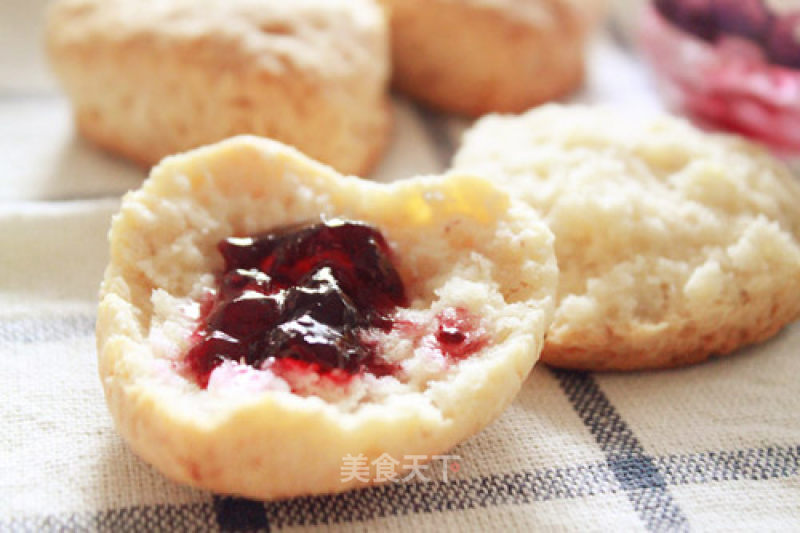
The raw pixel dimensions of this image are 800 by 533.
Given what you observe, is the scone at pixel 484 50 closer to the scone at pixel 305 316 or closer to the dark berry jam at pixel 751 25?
the dark berry jam at pixel 751 25

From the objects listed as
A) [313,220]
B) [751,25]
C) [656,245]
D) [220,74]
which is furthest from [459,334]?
[751,25]

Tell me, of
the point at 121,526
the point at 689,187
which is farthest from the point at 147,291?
the point at 689,187

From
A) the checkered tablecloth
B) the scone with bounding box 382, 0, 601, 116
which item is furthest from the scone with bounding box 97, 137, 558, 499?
the scone with bounding box 382, 0, 601, 116

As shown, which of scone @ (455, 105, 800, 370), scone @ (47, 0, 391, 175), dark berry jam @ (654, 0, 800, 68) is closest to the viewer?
scone @ (455, 105, 800, 370)

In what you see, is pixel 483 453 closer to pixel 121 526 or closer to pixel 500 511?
pixel 500 511

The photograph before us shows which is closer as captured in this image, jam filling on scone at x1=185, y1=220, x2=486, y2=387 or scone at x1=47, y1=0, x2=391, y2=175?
jam filling on scone at x1=185, y1=220, x2=486, y2=387

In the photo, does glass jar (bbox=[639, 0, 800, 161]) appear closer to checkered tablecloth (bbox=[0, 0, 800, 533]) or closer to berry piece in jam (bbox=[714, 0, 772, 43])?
berry piece in jam (bbox=[714, 0, 772, 43])

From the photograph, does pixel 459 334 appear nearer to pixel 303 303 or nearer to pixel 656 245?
pixel 303 303
